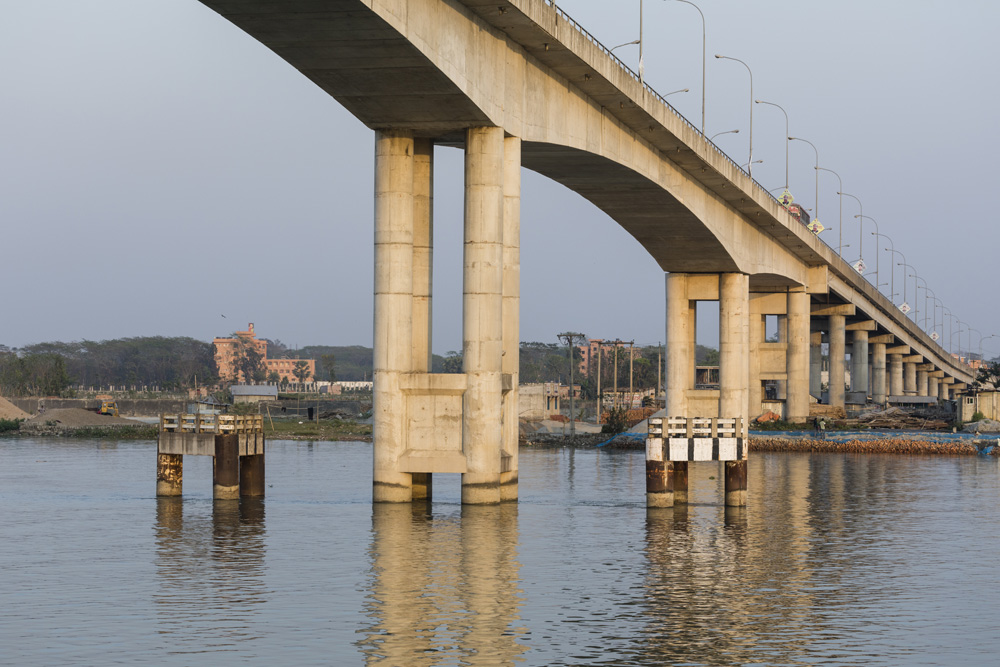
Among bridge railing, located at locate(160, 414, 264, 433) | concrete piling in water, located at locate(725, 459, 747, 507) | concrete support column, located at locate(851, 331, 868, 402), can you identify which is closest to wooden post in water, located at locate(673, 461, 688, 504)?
concrete piling in water, located at locate(725, 459, 747, 507)

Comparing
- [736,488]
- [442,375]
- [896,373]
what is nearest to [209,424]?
[442,375]

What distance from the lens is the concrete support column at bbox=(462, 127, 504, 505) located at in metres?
39.3

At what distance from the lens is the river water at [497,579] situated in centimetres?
1888

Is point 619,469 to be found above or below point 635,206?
below

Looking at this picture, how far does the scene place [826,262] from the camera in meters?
97.2

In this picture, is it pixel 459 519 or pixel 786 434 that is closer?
pixel 459 519

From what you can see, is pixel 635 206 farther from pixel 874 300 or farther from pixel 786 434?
pixel 874 300

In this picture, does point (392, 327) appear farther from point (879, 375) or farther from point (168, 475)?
point (879, 375)

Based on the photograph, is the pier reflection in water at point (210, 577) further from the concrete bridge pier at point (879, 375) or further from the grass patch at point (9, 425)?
the concrete bridge pier at point (879, 375)

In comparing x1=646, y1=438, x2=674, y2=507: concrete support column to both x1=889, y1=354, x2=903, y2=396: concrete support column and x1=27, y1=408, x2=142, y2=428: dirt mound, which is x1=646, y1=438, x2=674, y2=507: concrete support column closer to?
x1=27, y1=408, x2=142, y2=428: dirt mound

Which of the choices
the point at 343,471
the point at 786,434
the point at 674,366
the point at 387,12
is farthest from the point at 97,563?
the point at 786,434

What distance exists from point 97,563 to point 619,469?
1515 inches

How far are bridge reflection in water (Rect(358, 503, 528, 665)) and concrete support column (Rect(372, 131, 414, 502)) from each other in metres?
2.75

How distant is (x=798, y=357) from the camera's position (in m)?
99.1
